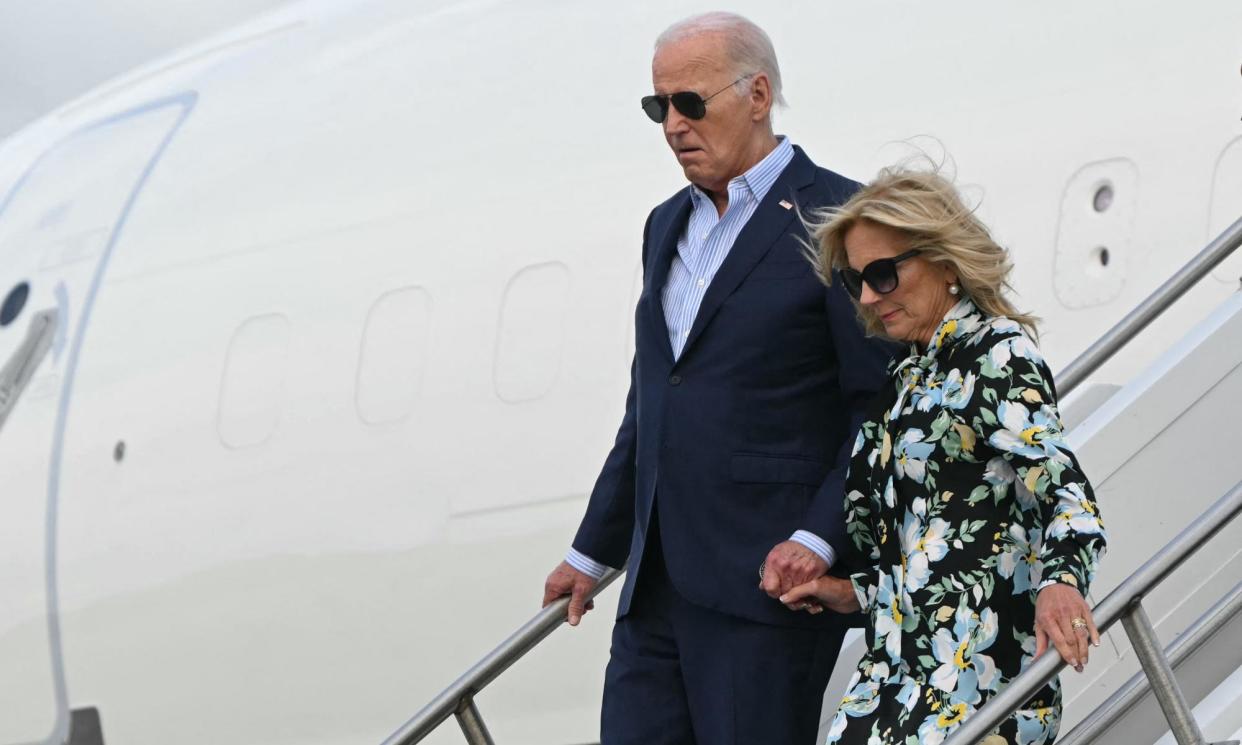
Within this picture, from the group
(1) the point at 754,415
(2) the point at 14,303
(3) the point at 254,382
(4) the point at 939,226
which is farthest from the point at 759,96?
(2) the point at 14,303

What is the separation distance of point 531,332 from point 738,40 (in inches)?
82.8

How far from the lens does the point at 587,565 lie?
280cm

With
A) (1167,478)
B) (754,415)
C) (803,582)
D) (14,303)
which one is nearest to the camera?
(803,582)

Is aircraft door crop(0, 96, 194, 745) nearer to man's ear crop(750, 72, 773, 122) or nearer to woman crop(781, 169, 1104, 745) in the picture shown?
man's ear crop(750, 72, 773, 122)

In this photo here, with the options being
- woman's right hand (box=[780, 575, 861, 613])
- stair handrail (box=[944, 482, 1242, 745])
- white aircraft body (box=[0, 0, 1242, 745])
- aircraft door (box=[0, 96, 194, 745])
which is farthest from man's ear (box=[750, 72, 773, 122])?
aircraft door (box=[0, 96, 194, 745])

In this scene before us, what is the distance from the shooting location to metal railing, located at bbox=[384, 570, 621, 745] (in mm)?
2883

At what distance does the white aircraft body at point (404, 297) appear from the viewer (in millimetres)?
3744

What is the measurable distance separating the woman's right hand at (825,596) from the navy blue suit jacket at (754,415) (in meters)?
0.06

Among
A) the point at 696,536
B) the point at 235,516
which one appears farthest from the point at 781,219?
the point at 235,516

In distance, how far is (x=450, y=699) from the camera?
9.88 ft

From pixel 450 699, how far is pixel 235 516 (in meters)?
2.27

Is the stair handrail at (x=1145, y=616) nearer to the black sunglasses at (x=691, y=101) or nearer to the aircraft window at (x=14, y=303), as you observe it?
the black sunglasses at (x=691, y=101)

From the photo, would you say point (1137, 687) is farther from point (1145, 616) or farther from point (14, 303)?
point (14, 303)

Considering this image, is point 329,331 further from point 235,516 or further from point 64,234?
point 64,234
